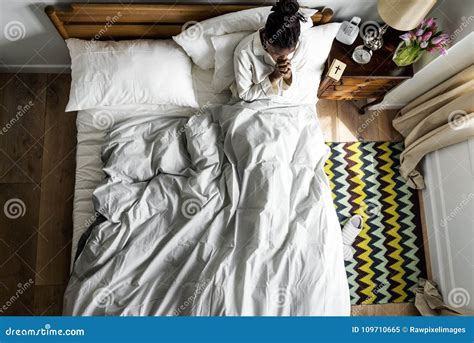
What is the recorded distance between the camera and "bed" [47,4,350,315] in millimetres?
1562

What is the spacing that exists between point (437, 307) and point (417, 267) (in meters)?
0.25

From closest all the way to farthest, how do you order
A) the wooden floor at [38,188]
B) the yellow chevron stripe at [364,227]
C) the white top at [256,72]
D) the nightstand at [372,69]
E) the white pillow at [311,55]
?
the white top at [256,72], the white pillow at [311,55], the nightstand at [372,69], the wooden floor at [38,188], the yellow chevron stripe at [364,227]

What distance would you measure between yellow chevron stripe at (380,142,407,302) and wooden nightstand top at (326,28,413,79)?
1.92 ft

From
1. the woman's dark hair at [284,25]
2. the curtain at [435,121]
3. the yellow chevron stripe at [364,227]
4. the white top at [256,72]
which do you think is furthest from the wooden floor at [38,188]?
the woman's dark hair at [284,25]

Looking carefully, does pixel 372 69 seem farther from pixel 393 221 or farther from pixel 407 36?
pixel 393 221

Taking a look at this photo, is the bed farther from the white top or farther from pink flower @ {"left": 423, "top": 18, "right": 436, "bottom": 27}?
pink flower @ {"left": 423, "top": 18, "right": 436, "bottom": 27}

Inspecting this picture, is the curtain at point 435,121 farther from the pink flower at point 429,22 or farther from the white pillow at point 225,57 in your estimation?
the white pillow at point 225,57

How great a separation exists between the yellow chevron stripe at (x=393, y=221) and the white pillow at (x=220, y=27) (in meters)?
1.06

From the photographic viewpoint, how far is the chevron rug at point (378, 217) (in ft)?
7.39

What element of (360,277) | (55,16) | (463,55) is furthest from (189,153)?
(463,55)

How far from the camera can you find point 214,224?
1.66 metres

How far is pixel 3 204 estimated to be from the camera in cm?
216

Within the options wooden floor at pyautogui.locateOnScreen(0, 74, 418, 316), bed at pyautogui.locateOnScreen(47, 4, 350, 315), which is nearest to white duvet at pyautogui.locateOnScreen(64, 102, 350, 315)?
bed at pyautogui.locateOnScreen(47, 4, 350, 315)

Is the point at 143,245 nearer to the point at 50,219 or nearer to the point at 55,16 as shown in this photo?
the point at 50,219
